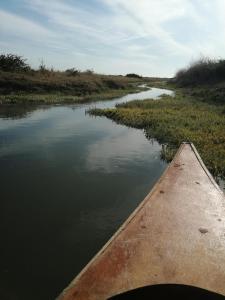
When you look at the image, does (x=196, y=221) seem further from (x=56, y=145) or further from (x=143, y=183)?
(x=56, y=145)

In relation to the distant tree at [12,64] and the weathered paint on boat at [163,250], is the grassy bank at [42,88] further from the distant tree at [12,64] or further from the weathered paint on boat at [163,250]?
the weathered paint on boat at [163,250]

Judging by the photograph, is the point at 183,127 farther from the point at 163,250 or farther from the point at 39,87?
the point at 39,87

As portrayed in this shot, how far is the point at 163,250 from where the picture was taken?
13.8ft

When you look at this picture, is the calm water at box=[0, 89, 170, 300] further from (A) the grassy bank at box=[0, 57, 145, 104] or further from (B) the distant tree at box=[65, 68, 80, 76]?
(B) the distant tree at box=[65, 68, 80, 76]

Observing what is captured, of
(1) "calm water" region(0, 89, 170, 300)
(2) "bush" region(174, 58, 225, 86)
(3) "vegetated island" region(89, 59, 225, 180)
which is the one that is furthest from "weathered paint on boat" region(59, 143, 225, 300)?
(2) "bush" region(174, 58, 225, 86)

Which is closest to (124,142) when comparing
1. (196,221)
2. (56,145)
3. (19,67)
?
(56,145)

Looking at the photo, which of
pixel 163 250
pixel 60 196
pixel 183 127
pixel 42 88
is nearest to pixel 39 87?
pixel 42 88

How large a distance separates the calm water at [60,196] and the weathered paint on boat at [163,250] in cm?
130

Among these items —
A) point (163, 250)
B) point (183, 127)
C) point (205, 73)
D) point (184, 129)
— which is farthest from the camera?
point (205, 73)

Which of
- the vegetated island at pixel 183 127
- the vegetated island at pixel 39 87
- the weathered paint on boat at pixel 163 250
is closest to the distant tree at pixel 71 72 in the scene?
the vegetated island at pixel 39 87

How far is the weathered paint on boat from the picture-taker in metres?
3.56

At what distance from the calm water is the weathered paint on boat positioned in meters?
1.30

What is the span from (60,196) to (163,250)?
164 inches

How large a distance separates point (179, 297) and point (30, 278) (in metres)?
2.21
